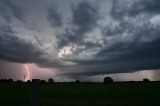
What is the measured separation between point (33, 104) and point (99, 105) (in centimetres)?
3255

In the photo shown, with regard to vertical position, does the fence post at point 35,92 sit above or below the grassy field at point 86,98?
below

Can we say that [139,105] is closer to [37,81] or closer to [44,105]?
[44,105]

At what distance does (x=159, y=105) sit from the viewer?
37812mm

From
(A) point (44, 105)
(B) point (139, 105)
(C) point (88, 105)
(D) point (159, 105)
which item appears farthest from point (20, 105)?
(D) point (159, 105)

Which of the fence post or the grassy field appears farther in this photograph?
the grassy field

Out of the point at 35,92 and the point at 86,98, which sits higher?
the point at 86,98

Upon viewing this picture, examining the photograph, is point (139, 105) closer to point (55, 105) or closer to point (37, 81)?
point (55, 105)

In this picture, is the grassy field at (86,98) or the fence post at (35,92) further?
the grassy field at (86,98)

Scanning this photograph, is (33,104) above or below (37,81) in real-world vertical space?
below

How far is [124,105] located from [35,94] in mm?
33610

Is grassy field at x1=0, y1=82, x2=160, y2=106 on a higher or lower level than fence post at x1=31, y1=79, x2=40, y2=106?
higher

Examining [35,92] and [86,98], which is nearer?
[35,92]

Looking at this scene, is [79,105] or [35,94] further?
[79,105]

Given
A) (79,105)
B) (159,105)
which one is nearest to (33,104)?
(79,105)
